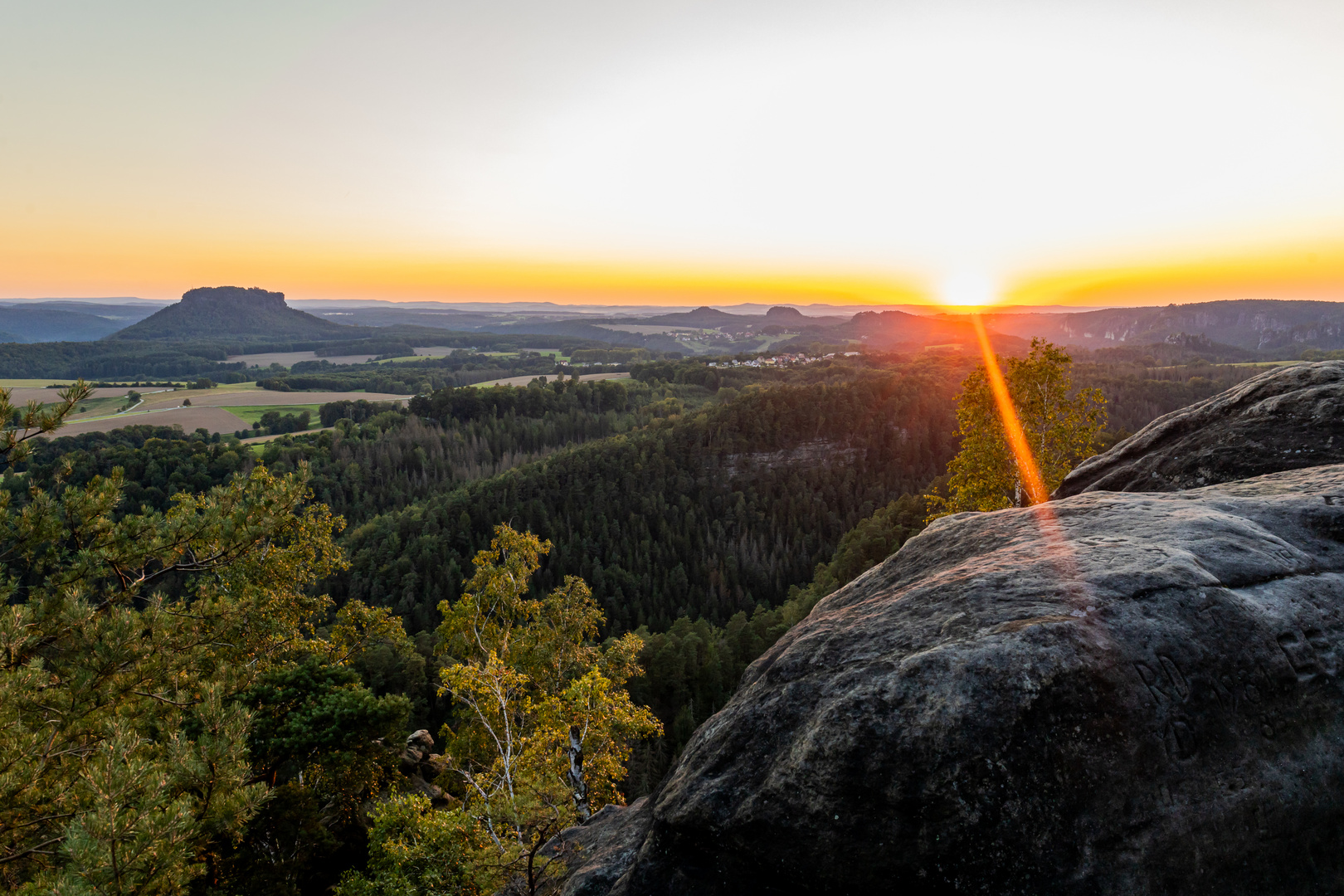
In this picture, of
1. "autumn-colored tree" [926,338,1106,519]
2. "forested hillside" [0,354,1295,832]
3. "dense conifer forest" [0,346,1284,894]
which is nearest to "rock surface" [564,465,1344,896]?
"dense conifer forest" [0,346,1284,894]

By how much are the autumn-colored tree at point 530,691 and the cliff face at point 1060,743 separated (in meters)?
7.46

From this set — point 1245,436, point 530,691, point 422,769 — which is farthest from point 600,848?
point 422,769

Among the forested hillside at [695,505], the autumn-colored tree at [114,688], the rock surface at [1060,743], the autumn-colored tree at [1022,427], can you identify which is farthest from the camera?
the forested hillside at [695,505]

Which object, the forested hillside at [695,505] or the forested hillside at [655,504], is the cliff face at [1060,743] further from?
the forested hillside at [695,505]

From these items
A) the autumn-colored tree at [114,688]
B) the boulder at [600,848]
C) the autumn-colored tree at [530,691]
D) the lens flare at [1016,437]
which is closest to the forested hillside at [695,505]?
the autumn-colored tree at [530,691]

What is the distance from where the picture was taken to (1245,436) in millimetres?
14086

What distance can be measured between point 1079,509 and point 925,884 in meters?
8.05

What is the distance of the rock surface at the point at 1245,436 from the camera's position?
43.3 ft

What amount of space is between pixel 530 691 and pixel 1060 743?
23476 mm

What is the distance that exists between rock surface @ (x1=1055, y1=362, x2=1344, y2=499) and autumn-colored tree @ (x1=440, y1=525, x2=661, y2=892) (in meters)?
16.3

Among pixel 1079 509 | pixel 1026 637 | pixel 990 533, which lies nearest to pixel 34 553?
pixel 1026 637

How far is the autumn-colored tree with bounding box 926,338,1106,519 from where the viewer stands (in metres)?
29.2

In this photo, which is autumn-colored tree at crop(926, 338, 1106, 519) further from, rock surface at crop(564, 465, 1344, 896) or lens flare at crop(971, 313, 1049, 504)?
rock surface at crop(564, 465, 1344, 896)

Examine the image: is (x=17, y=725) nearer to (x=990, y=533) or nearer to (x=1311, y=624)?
(x=990, y=533)
